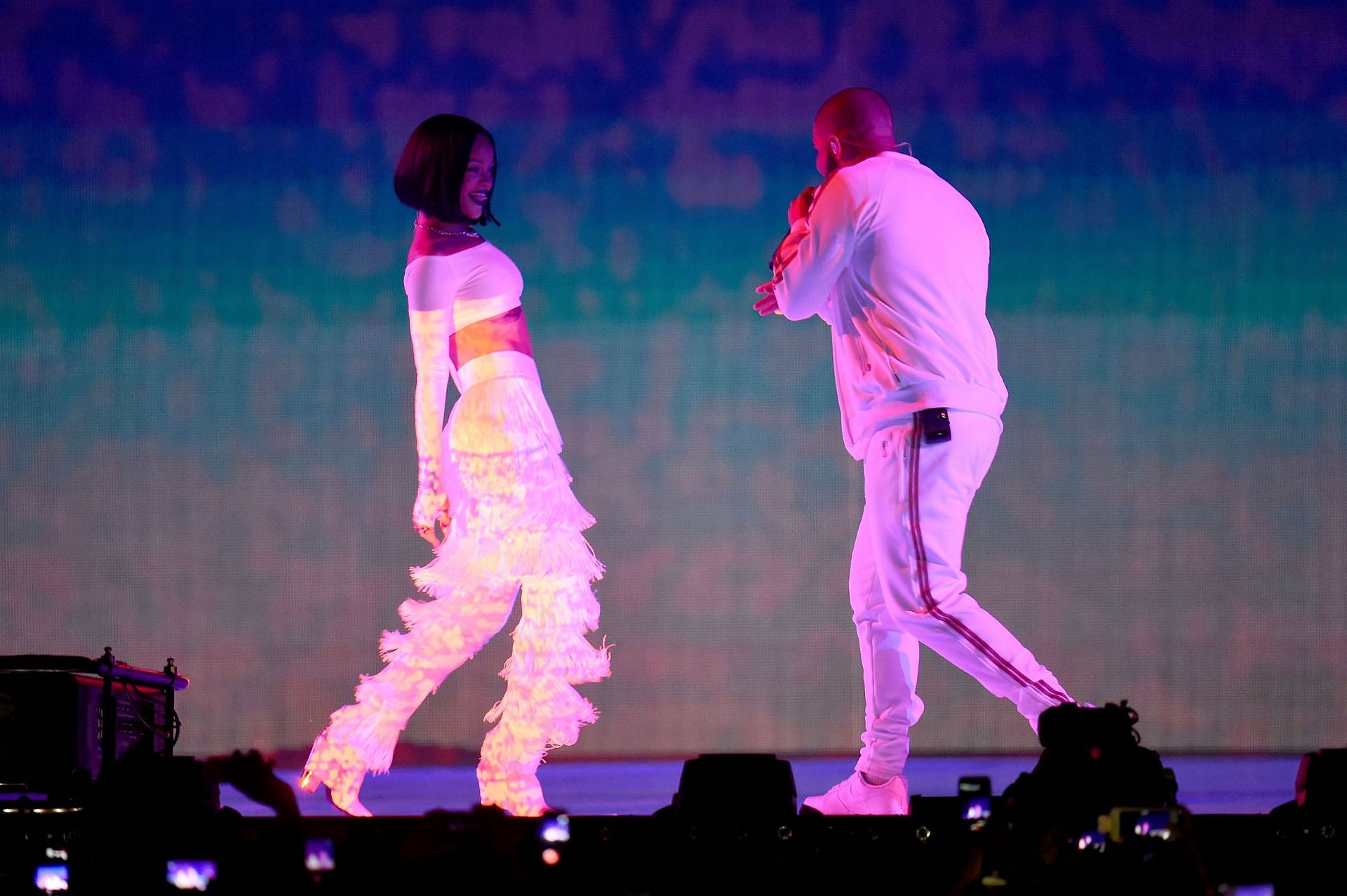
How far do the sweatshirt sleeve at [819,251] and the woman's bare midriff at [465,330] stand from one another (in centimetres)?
92

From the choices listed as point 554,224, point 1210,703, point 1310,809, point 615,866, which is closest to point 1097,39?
point 554,224

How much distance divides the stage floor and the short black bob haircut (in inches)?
68.1

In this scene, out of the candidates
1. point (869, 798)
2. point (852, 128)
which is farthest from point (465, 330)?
point (869, 798)

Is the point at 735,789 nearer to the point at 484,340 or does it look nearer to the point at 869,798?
the point at 869,798

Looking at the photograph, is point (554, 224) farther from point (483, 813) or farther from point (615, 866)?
point (483, 813)

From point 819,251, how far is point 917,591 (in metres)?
0.92

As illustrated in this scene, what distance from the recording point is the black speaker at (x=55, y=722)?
3.62 meters

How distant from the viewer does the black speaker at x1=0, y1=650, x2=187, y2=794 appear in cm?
362

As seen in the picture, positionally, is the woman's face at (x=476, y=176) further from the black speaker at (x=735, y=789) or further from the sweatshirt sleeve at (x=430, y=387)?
the black speaker at (x=735, y=789)

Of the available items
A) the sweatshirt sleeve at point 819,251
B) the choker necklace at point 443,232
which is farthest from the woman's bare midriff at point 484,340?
the sweatshirt sleeve at point 819,251

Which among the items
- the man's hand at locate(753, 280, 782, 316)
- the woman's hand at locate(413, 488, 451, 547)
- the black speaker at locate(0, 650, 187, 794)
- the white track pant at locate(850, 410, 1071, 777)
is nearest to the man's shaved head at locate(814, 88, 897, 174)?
the man's hand at locate(753, 280, 782, 316)

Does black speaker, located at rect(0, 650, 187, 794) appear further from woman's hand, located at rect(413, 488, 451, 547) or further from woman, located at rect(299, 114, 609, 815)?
woman's hand, located at rect(413, 488, 451, 547)

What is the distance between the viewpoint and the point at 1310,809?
2.67 metres

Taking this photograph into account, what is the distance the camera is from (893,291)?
373 centimetres
